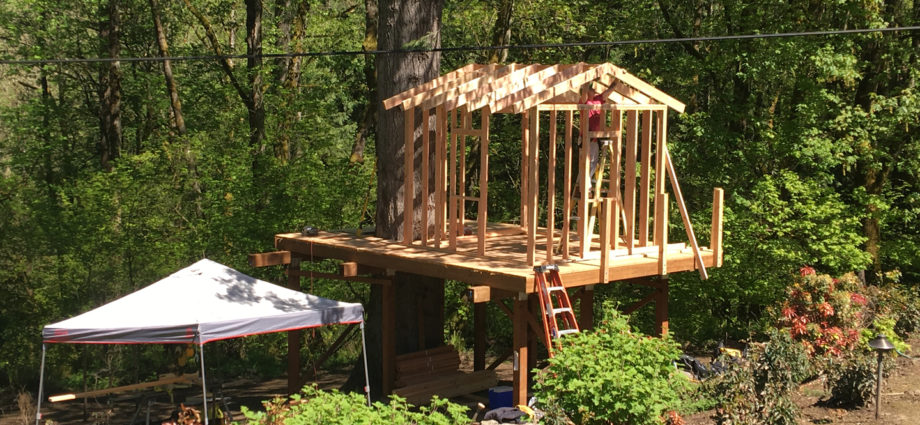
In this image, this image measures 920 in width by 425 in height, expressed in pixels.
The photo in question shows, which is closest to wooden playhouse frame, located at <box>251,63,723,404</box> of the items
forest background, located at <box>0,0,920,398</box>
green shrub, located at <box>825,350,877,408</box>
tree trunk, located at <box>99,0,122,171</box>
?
green shrub, located at <box>825,350,877,408</box>

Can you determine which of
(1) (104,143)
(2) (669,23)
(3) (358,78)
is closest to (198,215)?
(1) (104,143)

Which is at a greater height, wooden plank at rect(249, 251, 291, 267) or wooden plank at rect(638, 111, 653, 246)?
wooden plank at rect(638, 111, 653, 246)

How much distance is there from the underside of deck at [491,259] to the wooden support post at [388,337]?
0.56 m

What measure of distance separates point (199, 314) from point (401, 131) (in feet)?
16.2

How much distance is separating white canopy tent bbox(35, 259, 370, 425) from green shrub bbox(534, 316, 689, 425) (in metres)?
2.74

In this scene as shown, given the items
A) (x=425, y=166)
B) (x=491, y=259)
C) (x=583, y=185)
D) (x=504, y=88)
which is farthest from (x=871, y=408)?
(x=425, y=166)

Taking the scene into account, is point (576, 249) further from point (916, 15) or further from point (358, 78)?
point (358, 78)

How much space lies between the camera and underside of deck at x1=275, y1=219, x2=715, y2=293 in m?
10.7

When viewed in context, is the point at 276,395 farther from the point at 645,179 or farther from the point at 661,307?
the point at 661,307

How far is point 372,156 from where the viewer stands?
2508 centimetres

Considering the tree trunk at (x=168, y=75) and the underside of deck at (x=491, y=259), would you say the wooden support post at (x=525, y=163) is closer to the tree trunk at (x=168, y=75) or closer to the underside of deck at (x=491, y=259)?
the underside of deck at (x=491, y=259)

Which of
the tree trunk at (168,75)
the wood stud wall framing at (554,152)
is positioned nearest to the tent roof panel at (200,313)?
the wood stud wall framing at (554,152)

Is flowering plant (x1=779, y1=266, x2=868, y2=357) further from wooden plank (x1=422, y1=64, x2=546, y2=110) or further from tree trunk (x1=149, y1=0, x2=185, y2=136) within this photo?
tree trunk (x1=149, y1=0, x2=185, y2=136)

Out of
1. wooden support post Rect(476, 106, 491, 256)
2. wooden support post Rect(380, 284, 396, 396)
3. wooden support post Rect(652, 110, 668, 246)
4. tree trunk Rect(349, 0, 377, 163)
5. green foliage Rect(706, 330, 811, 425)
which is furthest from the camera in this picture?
tree trunk Rect(349, 0, 377, 163)
